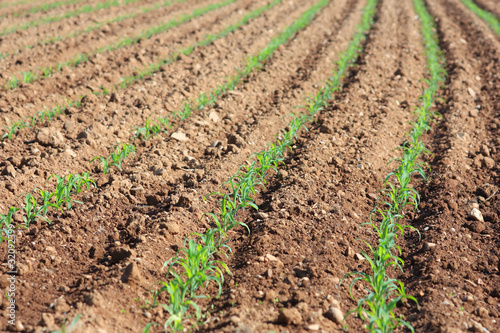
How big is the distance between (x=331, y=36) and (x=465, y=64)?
318 cm

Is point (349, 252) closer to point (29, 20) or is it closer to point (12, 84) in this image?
point (12, 84)

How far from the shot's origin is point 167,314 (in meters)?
2.55

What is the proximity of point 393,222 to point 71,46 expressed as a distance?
280 inches

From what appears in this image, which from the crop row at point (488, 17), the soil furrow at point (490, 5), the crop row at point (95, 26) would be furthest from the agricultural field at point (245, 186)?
the soil furrow at point (490, 5)

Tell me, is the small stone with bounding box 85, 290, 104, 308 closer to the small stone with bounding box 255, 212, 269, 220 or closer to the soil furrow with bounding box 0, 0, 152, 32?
the small stone with bounding box 255, 212, 269, 220

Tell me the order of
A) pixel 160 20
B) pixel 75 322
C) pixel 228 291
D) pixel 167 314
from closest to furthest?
pixel 75 322
pixel 167 314
pixel 228 291
pixel 160 20

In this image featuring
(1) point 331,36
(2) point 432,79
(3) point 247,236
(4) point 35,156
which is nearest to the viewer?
(3) point 247,236

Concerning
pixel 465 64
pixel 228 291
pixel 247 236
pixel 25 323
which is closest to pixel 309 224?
pixel 247 236

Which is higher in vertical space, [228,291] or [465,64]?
[465,64]

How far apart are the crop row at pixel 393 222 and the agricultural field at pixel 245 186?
0.09ft

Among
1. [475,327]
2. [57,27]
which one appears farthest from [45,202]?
[57,27]

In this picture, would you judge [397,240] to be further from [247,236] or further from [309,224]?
[247,236]

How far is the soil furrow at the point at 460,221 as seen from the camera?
268cm

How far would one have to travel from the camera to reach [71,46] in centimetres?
786
